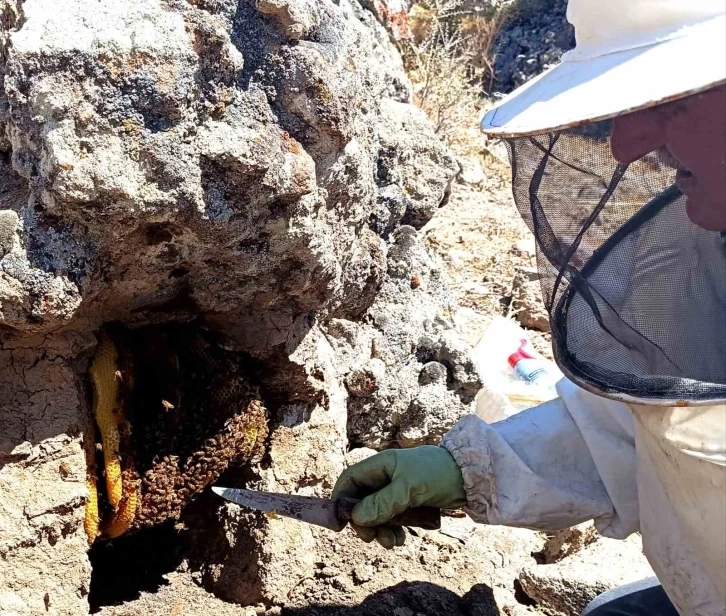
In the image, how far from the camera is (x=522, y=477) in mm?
1979

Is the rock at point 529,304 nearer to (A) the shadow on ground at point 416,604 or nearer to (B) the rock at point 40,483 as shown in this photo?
(A) the shadow on ground at point 416,604

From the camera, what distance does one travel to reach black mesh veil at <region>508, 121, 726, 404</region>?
156 cm

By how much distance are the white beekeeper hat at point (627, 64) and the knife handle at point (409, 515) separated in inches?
37.6

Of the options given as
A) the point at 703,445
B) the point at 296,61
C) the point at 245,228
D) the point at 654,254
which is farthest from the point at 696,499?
the point at 296,61

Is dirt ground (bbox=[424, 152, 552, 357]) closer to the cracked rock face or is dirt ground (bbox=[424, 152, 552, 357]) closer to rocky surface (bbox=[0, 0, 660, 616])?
rocky surface (bbox=[0, 0, 660, 616])

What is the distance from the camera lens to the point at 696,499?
1581 millimetres

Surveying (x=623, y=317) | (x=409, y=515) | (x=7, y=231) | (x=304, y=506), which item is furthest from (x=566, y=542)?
(x=7, y=231)

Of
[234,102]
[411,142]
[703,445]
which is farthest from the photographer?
[411,142]

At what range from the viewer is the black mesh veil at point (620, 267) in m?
1.56

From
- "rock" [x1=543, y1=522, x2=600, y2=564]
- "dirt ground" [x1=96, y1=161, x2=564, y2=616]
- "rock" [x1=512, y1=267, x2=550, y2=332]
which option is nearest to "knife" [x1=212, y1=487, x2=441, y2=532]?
"dirt ground" [x1=96, y1=161, x2=564, y2=616]

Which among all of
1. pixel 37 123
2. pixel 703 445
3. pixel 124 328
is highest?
pixel 37 123

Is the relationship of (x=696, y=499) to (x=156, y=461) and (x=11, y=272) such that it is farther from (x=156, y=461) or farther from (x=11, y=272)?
(x=11, y=272)

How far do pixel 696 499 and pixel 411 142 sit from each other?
1.44 metres

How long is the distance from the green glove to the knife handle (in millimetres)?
26
